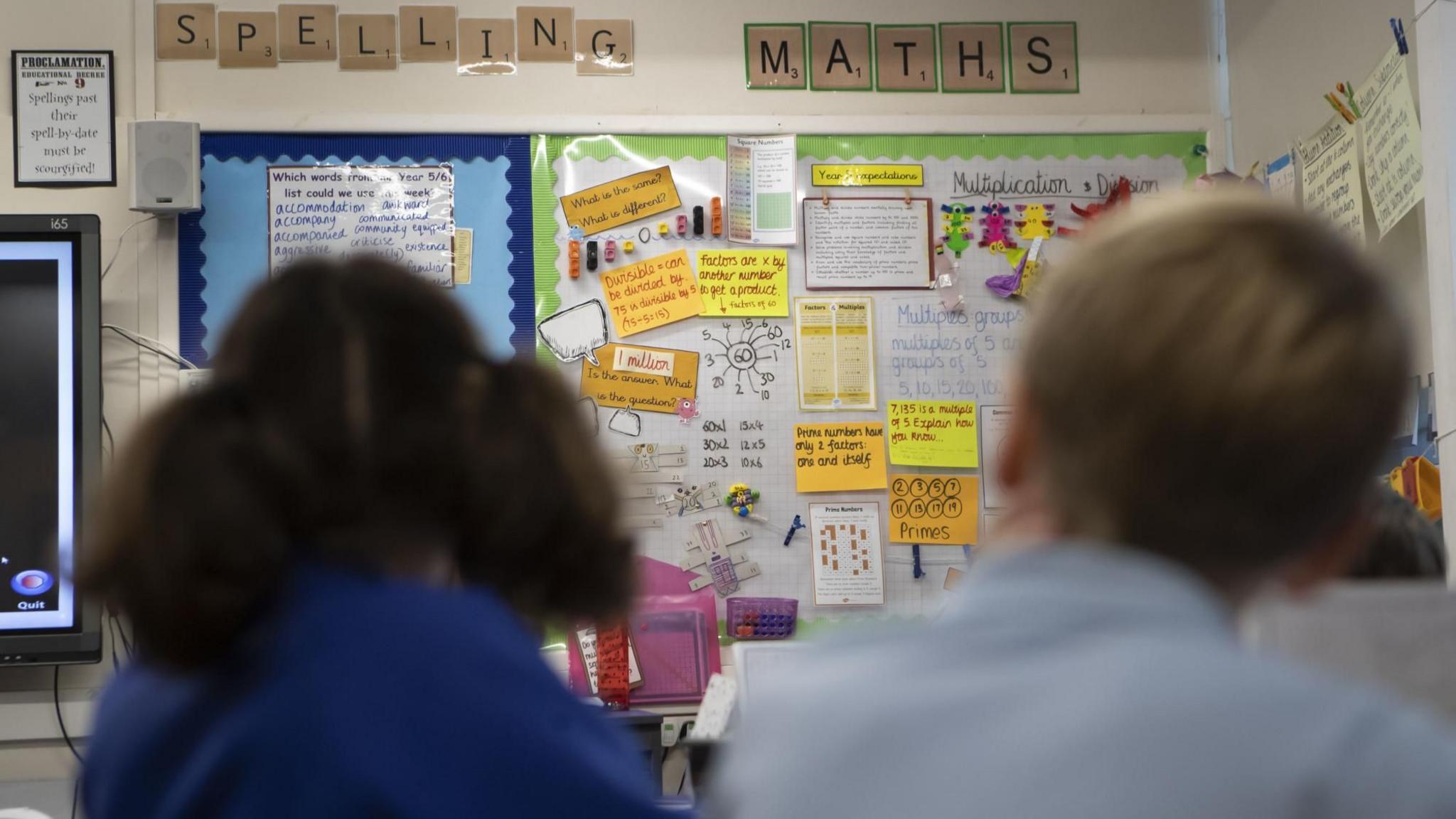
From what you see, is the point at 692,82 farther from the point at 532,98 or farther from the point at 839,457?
the point at 839,457

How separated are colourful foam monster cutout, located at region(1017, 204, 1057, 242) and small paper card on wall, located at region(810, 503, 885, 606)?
70 centimetres

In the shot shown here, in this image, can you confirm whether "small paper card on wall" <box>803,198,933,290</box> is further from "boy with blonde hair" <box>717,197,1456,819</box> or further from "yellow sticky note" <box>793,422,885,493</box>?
"boy with blonde hair" <box>717,197,1456,819</box>

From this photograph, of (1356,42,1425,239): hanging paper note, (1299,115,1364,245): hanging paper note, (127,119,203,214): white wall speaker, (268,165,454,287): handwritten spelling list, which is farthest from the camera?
(268,165,454,287): handwritten spelling list

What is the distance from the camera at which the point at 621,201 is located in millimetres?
2807

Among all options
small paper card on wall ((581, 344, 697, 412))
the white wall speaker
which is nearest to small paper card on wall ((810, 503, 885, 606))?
small paper card on wall ((581, 344, 697, 412))

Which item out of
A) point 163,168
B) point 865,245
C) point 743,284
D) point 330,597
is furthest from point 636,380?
point 330,597

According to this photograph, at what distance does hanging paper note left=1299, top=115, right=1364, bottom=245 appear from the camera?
2.34 meters

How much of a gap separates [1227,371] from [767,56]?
2.48m

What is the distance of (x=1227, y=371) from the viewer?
0.51 metres

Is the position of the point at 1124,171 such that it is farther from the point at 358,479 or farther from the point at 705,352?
the point at 358,479

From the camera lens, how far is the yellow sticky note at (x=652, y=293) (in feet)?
9.12

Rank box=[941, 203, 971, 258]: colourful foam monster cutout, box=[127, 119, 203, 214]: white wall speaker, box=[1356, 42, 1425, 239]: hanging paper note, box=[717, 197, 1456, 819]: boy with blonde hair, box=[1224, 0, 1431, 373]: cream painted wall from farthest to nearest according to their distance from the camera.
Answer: box=[941, 203, 971, 258]: colourful foam monster cutout < box=[127, 119, 203, 214]: white wall speaker < box=[1224, 0, 1431, 373]: cream painted wall < box=[1356, 42, 1425, 239]: hanging paper note < box=[717, 197, 1456, 819]: boy with blonde hair

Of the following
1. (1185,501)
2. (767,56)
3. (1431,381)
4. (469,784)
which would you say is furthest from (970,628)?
(767,56)

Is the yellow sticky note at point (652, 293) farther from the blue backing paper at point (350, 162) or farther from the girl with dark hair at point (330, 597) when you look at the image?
the girl with dark hair at point (330, 597)
